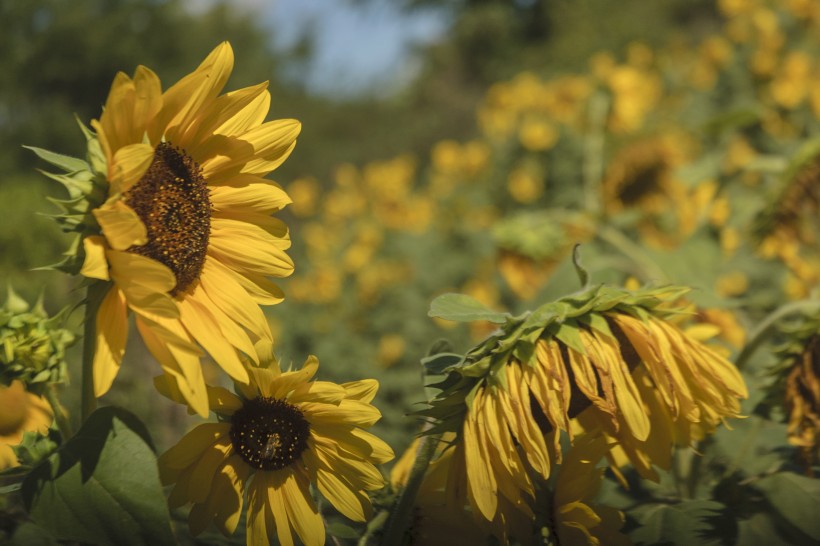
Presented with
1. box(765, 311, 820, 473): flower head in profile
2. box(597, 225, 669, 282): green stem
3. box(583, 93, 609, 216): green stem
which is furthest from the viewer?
box(583, 93, 609, 216): green stem

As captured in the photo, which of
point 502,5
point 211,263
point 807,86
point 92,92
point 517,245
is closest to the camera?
point 211,263

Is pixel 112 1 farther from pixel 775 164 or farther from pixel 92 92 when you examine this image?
pixel 775 164

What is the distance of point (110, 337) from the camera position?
0.64m

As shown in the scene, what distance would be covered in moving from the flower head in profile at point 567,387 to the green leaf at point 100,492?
9.6 inches

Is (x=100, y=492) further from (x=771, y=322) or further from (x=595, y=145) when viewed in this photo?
(x=595, y=145)

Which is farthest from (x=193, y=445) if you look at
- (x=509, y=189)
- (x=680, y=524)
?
(x=509, y=189)

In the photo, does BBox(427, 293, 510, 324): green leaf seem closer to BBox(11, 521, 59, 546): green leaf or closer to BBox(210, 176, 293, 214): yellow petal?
BBox(210, 176, 293, 214): yellow petal

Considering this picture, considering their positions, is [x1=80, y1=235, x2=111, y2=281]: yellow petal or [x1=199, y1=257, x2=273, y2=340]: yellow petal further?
[x1=199, y1=257, x2=273, y2=340]: yellow petal

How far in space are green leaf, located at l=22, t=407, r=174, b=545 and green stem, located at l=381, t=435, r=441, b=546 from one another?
8.1 inches

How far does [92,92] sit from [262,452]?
696 cm

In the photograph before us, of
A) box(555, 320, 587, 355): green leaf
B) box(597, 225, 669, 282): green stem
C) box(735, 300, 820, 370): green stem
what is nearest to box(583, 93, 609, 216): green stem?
box(597, 225, 669, 282): green stem

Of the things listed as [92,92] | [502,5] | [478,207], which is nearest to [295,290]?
[478,207]

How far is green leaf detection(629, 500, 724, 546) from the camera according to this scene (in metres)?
0.74

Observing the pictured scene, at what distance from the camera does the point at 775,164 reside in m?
1.42
